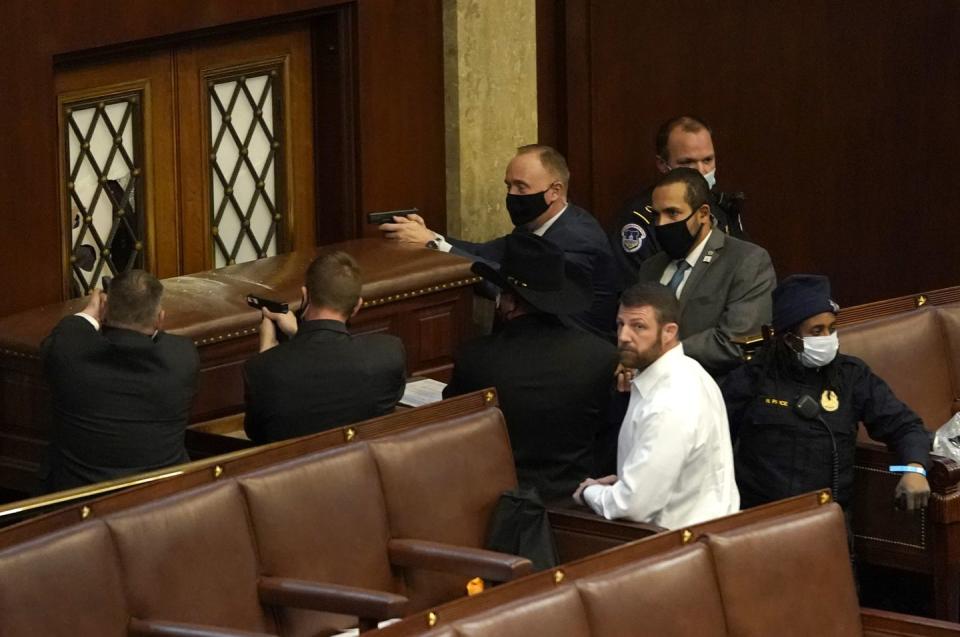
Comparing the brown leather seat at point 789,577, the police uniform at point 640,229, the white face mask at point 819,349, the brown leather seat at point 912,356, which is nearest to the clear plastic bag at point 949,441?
the white face mask at point 819,349

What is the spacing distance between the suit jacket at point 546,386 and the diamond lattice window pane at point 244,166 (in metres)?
2.14

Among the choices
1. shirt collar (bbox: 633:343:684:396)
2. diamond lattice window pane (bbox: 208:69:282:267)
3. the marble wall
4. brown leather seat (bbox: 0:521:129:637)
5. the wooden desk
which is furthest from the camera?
the marble wall

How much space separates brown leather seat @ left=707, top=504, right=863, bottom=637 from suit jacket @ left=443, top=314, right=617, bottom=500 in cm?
112

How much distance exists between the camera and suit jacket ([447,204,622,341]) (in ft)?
23.6

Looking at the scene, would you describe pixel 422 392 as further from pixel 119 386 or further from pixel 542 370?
pixel 119 386

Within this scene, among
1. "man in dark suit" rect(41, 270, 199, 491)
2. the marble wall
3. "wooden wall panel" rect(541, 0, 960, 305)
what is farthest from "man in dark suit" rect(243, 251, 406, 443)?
"wooden wall panel" rect(541, 0, 960, 305)

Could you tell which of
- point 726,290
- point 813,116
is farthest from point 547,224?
point 813,116

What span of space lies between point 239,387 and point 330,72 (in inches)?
72.0

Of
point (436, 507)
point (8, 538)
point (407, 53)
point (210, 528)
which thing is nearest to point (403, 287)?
point (407, 53)

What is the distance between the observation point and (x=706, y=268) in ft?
21.9

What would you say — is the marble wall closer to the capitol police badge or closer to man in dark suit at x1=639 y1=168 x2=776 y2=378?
the capitol police badge

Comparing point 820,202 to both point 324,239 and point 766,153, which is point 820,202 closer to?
point 766,153

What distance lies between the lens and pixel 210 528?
4.82 m

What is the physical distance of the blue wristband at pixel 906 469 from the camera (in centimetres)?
573
